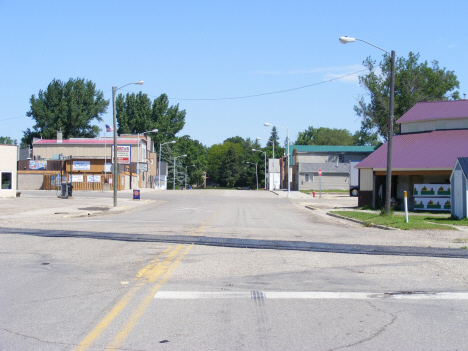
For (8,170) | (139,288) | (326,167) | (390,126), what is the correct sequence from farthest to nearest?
(326,167)
(8,170)
(390,126)
(139,288)

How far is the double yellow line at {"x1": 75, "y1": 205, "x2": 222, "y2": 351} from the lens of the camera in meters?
5.04

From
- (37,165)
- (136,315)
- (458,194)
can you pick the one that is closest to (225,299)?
(136,315)

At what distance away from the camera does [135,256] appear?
10.3 m

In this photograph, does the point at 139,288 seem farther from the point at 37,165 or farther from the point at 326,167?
the point at 326,167

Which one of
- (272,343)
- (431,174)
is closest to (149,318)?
(272,343)

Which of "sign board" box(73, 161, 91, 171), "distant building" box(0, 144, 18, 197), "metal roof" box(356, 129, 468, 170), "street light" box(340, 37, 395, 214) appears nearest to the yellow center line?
"street light" box(340, 37, 395, 214)

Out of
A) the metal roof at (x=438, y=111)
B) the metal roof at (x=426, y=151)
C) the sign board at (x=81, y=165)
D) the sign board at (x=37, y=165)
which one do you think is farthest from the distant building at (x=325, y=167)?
the sign board at (x=37, y=165)

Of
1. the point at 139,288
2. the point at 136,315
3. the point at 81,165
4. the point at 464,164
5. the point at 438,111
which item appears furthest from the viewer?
the point at 81,165

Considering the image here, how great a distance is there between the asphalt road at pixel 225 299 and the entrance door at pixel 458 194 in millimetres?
10978

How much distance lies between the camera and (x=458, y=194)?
20.5 meters

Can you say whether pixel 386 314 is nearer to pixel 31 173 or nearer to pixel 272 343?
pixel 272 343

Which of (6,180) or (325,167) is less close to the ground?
(325,167)

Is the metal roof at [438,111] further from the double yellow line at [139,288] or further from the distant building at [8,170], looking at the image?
the distant building at [8,170]

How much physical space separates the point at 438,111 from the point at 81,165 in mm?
47126
